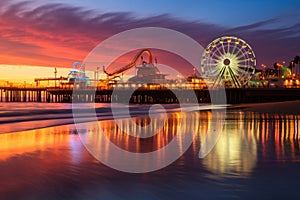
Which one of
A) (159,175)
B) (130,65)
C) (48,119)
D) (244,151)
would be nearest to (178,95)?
(130,65)

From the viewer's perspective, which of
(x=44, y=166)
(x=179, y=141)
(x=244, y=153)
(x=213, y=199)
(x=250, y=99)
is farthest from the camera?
(x=250, y=99)

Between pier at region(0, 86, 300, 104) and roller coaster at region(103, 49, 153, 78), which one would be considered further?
roller coaster at region(103, 49, 153, 78)

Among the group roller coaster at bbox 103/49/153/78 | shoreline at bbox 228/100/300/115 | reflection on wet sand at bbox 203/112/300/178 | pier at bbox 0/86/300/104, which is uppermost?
roller coaster at bbox 103/49/153/78

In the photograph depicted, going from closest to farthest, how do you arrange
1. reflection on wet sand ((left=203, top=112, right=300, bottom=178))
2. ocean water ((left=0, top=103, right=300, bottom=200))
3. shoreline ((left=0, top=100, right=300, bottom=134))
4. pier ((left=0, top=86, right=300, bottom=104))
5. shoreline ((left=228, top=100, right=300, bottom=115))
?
ocean water ((left=0, top=103, right=300, bottom=200))
reflection on wet sand ((left=203, top=112, right=300, bottom=178))
shoreline ((left=0, top=100, right=300, bottom=134))
shoreline ((left=228, top=100, right=300, bottom=115))
pier ((left=0, top=86, right=300, bottom=104))

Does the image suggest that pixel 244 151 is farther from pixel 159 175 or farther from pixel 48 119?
pixel 48 119

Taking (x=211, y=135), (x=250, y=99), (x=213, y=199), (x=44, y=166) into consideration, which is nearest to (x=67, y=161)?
(x=44, y=166)

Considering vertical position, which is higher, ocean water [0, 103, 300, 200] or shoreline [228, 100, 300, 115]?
shoreline [228, 100, 300, 115]

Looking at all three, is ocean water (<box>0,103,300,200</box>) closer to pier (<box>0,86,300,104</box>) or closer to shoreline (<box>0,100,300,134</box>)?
shoreline (<box>0,100,300,134</box>)

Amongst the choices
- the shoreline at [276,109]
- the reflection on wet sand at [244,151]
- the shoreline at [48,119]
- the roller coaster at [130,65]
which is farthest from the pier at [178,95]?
the reflection on wet sand at [244,151]

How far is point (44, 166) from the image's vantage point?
7.78 m

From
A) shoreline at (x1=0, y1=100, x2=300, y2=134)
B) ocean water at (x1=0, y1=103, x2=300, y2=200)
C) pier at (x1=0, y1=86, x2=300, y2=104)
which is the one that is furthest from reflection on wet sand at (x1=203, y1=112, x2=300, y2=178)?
pier at (x1=0, y1=86, x2=300, y2=104)

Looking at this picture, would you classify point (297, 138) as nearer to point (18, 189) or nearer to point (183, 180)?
point (183, 180)

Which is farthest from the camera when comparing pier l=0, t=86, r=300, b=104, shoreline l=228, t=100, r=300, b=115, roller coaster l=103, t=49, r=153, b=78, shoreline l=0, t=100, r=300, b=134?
roller coaster l=103, t=49, r=153, b=78

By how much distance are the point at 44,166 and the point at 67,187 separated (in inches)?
75.3
